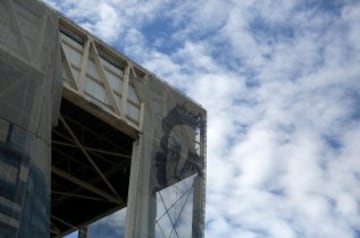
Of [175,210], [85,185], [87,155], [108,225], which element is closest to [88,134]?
[87,155]

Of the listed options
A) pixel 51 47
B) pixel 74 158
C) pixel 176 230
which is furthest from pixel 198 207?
pixel 51 47

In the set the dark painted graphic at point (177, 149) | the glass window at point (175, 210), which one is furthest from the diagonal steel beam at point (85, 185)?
the dark painted graphic at point (177, 149)

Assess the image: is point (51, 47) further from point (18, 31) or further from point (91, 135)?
point (91, 135)

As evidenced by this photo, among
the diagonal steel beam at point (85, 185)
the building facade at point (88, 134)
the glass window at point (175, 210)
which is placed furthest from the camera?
the diagonal steel beam at point (85, 185)

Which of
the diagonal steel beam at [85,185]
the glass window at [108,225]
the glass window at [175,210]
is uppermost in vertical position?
the diagonal steel beam at [85,185]

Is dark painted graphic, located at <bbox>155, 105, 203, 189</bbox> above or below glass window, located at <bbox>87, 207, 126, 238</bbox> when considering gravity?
above

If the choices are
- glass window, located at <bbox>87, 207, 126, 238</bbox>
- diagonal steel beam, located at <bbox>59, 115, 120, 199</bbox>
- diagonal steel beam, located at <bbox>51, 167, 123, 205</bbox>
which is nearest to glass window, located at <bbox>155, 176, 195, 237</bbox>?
diagonal steel beam, located at <bbox>59, 115, 120, 199</bbox>

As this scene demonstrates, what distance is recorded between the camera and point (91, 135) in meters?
29.6

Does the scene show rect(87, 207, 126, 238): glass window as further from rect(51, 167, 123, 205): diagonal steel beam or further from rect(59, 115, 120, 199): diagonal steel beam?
rect(59, 115, 120, 199): diagonal steel beam

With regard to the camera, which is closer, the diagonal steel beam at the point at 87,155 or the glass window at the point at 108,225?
the diagonal steel beam at the point at 87,155

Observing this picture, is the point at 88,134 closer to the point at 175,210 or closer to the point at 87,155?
the point at 87,155

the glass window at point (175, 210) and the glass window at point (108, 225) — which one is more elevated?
the glass window at point (108, 225)

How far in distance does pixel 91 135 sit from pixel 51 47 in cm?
546

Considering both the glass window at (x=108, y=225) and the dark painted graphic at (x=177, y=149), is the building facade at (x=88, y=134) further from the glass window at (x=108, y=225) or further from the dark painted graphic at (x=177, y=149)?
the glass window at (x=108, y=225)
